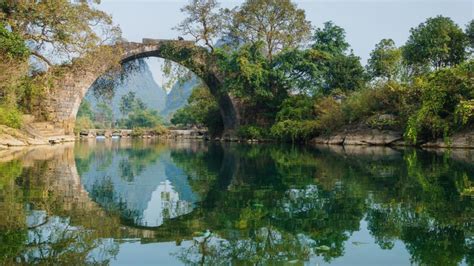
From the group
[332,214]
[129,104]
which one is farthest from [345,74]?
[129,104]

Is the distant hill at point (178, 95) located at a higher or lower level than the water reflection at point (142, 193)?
higher

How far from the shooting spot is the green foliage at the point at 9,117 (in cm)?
2044

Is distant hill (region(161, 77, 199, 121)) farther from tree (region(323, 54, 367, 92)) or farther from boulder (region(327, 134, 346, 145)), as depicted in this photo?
boulder (region(327, 134, 346, 145))

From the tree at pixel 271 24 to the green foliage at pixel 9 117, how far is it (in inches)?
537

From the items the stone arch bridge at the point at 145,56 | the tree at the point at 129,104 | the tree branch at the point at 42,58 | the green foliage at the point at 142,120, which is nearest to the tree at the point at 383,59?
the stone arch bridge at the point at 145,56

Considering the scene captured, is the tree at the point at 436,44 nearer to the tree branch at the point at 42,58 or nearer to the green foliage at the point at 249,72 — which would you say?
the green foliage at the point at 249,72

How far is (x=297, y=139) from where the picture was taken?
91.8 ft

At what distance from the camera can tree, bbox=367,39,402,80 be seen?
1198 inches

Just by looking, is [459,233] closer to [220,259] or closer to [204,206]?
[220,259]

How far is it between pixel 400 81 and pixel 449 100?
342 cm

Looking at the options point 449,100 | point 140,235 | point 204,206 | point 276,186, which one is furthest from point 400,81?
point 140,235

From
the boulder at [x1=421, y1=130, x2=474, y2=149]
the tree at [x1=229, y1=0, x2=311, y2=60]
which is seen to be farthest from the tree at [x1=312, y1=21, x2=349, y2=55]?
the boulder at [x1=421, y1=130, x2=474, y2=149]

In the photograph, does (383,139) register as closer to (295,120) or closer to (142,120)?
(295,120)

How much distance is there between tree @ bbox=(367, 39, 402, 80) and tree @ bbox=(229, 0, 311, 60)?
4410 mm
